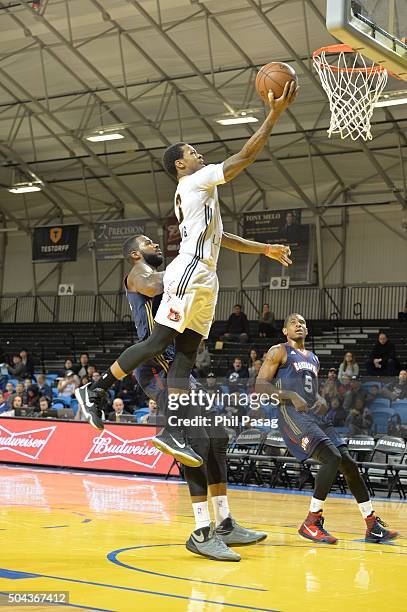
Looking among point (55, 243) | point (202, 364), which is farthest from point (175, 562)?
point (55, 243)

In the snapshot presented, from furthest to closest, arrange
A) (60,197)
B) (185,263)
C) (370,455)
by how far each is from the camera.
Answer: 1. (60,197)
2. (370,455)
3. (185,263)

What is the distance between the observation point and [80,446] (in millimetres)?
15766

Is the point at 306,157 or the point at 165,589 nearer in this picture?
the point at 165,589

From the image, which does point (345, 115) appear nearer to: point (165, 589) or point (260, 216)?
point (165, 589)

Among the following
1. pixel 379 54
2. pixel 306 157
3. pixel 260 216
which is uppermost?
pixel 306 157

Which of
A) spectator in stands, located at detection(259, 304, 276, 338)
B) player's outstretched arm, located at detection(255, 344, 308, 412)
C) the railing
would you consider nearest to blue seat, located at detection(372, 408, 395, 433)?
player's outstretched arm, located at detection(255, 344, 308, 412)

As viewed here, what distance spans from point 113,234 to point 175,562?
78.9 feet

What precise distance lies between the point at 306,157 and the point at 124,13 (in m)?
7.84

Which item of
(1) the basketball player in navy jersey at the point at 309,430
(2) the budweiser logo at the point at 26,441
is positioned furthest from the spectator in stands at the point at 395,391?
(1) the basketball player in navy jersey at the point at 309,430

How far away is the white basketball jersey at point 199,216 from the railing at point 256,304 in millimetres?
21570

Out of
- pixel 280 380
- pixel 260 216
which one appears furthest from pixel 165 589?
pixel 260 216

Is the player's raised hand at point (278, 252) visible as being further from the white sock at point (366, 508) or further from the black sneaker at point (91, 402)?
the white sock at point (366, 508)

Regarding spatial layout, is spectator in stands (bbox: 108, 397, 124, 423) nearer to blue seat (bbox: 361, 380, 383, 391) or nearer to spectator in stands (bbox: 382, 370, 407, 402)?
blue seat (bbox: 361, 380, 383, 391)

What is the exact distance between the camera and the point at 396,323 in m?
24.7
